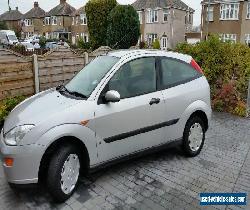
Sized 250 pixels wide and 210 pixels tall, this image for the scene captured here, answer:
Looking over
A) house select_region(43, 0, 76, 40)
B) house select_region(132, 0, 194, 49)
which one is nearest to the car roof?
house select_region(132, 0, 194, 49)

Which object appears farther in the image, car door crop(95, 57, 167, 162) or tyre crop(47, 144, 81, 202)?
car door crop(95, 57, 167, 162)

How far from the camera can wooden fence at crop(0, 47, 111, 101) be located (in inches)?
297

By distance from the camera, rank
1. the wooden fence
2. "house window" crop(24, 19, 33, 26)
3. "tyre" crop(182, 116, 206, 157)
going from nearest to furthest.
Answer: "tyre" crop(182, 116, 206, 157), the wooden fence, "house window" crop(24, 19, 33, 26)

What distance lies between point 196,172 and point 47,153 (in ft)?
8.36

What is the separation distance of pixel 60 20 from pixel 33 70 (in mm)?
50863

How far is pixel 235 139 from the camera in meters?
6.70

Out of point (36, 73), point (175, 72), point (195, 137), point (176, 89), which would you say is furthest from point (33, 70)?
point (195, 137)

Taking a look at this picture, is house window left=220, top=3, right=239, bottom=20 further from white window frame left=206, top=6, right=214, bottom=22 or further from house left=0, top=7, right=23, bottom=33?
house left=0, top=7, right=23, bottom=33

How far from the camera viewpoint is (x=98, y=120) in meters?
4.23

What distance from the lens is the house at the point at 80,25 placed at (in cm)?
5134

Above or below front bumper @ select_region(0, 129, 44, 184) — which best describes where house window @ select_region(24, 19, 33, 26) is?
above

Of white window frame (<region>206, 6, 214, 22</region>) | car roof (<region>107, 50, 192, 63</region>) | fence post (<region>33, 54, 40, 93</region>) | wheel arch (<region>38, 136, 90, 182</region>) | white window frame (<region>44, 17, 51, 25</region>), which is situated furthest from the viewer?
white window frame (<region>44, 17, 51, 25</region>)

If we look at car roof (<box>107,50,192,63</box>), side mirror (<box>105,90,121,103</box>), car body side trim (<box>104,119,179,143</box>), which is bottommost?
car body side trim (<box>104,119,179,143</box>)

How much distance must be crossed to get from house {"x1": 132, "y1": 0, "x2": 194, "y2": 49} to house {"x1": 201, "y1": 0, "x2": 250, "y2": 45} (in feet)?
16.6
